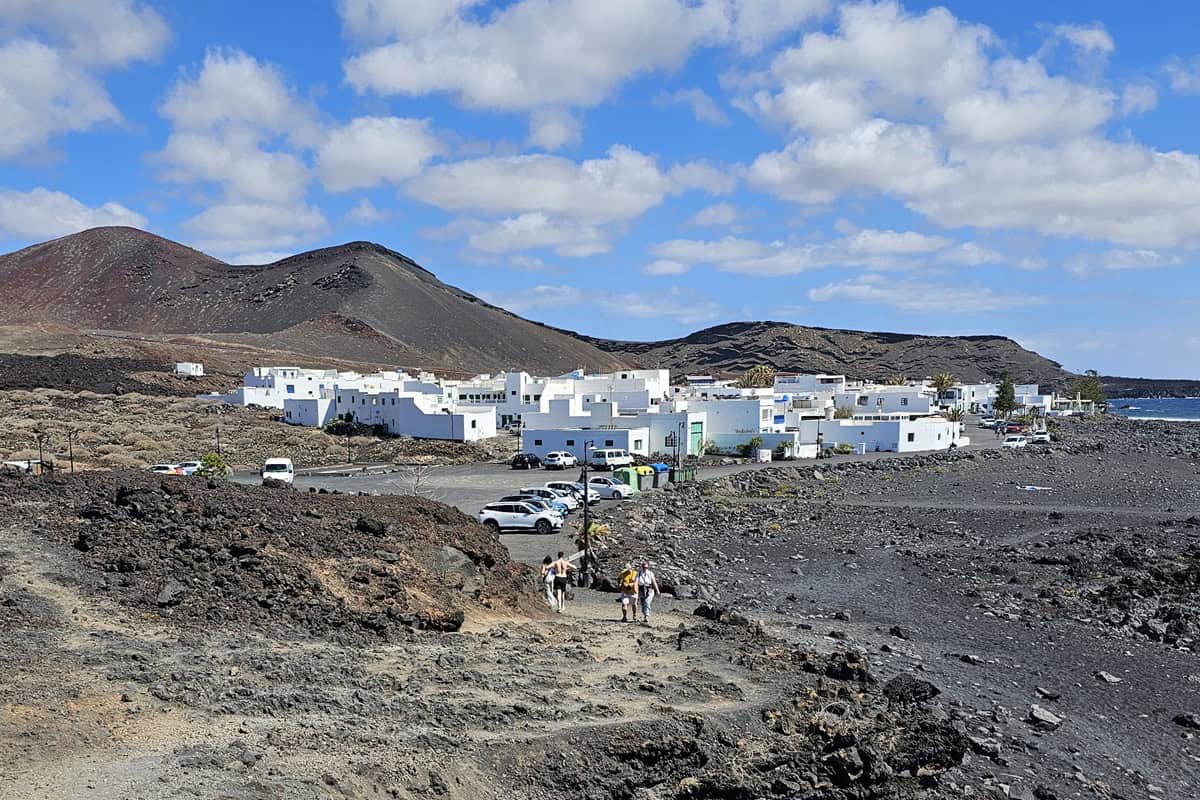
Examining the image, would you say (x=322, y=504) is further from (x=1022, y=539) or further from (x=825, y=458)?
(x=825, y=458)

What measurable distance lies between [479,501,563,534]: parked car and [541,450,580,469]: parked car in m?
21.2

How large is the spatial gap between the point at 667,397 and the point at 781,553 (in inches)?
1846

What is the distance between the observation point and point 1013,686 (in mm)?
16906

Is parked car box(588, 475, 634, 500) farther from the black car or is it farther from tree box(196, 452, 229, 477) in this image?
tree box(196, 452, 229, 477)

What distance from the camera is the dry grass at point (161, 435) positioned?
167ft

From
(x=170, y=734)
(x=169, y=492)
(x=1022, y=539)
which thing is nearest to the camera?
(x=170, y=734)

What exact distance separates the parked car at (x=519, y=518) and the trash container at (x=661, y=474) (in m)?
15.8

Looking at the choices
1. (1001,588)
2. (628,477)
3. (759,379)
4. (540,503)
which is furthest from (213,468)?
(759,379)

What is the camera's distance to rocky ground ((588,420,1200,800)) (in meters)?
14.7

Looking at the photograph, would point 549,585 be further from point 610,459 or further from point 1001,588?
point 610,459

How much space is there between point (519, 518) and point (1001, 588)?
14527 millimetres

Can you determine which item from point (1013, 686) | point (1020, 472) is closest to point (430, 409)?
point (1020, 472)

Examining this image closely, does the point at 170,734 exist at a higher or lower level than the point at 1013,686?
higher

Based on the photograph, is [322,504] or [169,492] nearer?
[169,492]
